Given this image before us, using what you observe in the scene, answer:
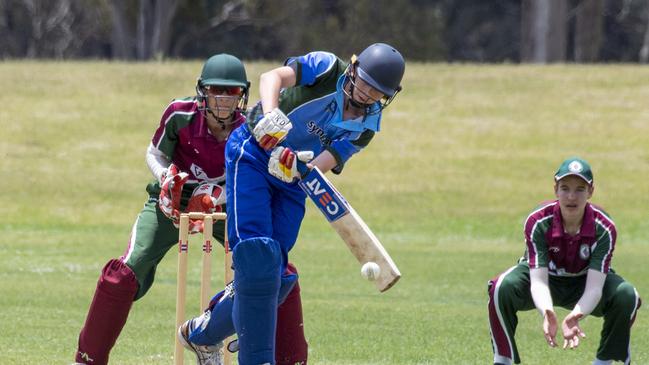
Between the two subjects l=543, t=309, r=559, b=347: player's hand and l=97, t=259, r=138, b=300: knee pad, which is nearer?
l=543, t=309, r=559, b=347: player's hand

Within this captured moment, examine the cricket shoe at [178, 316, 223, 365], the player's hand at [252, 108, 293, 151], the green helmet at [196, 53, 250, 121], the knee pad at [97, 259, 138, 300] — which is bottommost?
the cricket shoe at [178, 316, 223, 365]

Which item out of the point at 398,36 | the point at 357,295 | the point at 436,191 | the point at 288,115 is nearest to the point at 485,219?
the point at 436,191

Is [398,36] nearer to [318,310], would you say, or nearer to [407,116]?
[407,116]

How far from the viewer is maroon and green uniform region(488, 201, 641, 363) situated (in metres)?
7.26

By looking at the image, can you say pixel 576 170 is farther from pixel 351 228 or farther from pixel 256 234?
pixel 256 234

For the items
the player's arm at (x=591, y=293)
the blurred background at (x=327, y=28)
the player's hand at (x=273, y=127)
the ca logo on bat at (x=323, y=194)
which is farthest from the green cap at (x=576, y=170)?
the blurred background at (x=327, y=28)

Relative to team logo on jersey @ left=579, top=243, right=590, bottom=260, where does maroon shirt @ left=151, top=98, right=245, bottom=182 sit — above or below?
above

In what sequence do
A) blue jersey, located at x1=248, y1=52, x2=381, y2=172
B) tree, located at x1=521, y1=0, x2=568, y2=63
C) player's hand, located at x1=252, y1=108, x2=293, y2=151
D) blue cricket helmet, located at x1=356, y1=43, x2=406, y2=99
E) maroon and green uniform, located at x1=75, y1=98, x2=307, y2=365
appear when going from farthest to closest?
tree, located at x1=521, y1=0, x2=568, y2=63 → maroon and green uniform, located at x1=75, y1=98, x2=307, y2=365 → blue jersey, located at x1=248, y1=52, x2=381, y2=172 → blue cricket helmet, located at x1=356, y1=43, x2=406, y2=99 → player's hand, located at x1=252, y1=108, x2=293, y2=151

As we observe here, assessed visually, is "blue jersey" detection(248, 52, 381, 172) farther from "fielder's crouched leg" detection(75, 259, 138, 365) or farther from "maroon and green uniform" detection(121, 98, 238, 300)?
"fielder's crouched leg" detection(75, 259, 138, 365)

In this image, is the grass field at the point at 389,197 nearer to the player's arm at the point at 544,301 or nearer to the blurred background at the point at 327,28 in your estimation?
the player's arm at the point at 544,301

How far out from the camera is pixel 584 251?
7.38m

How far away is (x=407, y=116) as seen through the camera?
1010 inches

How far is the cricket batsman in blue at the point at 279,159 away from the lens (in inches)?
251

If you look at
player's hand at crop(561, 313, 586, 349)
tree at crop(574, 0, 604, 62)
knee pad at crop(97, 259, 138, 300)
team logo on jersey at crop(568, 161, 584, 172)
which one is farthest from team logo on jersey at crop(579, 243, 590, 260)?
tree at crop(574, 0, 604, 62)
